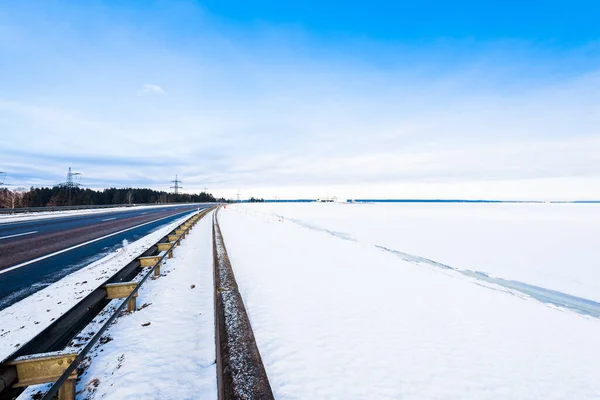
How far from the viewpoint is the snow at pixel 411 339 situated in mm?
2691

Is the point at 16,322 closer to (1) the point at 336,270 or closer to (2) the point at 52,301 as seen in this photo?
(2) the point at 52,301

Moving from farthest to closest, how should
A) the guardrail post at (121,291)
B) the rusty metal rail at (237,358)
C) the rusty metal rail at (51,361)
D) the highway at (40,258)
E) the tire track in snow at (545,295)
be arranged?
1. the tire track in snow at (545,295)
2. the highway at (40,258)
3. the guardrail post at (121,291)
4. the rusty metal rail at (51,361)
5. the rusty metal rail at (237,358)

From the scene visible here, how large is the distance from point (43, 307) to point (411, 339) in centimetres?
528

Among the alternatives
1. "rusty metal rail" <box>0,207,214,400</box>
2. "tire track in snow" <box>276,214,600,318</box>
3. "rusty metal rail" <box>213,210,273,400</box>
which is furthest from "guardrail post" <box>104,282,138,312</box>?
"tire track in snow" <box>276,214,600,318</box>

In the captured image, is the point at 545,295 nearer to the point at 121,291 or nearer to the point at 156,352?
the point at 156,352

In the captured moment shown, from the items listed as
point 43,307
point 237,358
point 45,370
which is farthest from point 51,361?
point 43,307

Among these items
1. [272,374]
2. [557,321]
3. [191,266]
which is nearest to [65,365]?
[272,374]

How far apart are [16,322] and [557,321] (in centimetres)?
831

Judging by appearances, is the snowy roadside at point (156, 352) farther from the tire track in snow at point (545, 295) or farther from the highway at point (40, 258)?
the tire track in snow at point (545, 295)

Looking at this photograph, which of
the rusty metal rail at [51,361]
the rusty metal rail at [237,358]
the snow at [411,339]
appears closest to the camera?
the rusty metal rail at [237,358]

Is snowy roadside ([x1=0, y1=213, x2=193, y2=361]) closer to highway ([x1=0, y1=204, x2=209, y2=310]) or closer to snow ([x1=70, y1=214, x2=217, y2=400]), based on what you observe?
highway ([x1=0, y1=204, x2=209, y2=310])

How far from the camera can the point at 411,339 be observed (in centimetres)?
356

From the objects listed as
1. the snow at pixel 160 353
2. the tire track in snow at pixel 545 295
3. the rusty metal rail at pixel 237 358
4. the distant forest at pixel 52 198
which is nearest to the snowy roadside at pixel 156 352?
the snow at pixel 160 353

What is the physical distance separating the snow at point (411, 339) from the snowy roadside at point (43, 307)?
8.49 ft
